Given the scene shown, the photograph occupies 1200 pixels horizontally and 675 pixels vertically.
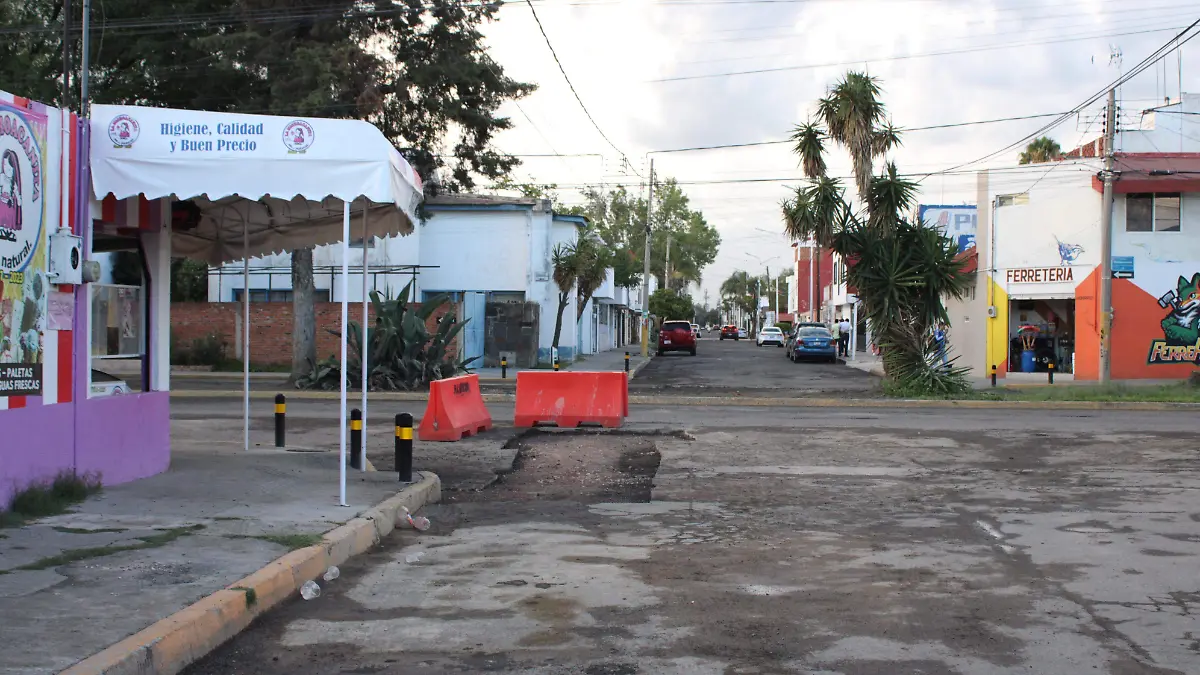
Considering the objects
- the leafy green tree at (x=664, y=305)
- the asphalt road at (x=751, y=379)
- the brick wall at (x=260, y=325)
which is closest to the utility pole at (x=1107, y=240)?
the asphalt road at (x=751, y=379)

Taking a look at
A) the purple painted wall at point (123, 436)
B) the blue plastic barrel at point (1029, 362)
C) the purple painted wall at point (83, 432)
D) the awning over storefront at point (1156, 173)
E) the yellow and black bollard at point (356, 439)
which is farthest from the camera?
the blue plastic barrel at point (1029, 362)

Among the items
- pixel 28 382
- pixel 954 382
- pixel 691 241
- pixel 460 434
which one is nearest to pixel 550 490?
pixel 460 434

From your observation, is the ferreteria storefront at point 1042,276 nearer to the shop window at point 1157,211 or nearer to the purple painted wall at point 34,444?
the shop window at point 1157,211

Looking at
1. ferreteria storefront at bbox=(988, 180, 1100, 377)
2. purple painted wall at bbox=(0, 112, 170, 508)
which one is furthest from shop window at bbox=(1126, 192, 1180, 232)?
purple painted wall at bbox=(0, 112, 170, 508)

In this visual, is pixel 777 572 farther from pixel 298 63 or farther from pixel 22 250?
pixel 298 63

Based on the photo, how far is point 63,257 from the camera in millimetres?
8711

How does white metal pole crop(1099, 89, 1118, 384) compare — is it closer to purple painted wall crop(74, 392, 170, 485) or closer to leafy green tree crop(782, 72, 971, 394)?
leafy green tree crop(782, 72, 971, 394)

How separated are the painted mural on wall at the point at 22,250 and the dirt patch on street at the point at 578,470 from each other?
167 inches

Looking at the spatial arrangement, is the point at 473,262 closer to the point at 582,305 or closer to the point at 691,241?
the point at 582,305

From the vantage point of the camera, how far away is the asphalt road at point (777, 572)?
17.8ft

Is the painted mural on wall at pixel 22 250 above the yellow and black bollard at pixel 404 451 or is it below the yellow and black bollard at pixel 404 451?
above

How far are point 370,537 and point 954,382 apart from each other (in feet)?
64.6

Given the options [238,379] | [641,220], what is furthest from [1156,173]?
[641,220]

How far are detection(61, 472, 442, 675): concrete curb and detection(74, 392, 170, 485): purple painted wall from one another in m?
2.68
